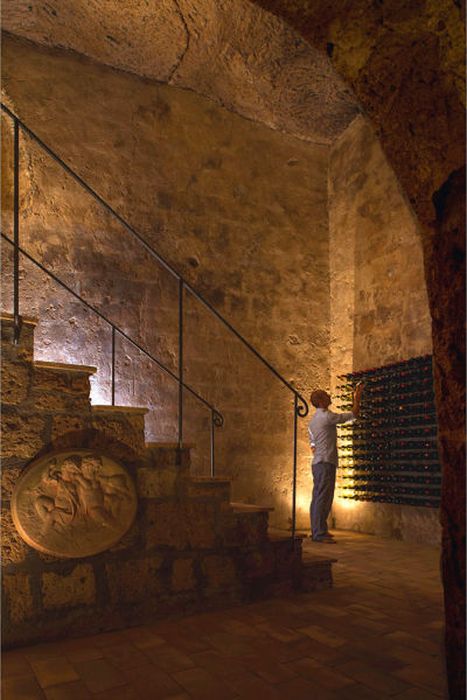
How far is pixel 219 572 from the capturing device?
3.24 meters

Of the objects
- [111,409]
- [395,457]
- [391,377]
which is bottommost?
[395,457]

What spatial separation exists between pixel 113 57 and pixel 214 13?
1195 millimetres

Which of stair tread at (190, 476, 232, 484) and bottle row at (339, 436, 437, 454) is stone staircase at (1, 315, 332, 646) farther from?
bottle row at (339, 436, 437, 454)

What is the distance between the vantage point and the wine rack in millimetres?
5309

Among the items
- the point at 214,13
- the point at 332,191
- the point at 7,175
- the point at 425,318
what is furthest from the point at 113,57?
the point at 425,318

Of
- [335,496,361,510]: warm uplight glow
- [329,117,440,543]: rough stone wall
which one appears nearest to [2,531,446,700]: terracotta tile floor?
[329,117,440,543]: rough stone wall

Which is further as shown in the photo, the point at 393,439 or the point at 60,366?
the point at 393,439

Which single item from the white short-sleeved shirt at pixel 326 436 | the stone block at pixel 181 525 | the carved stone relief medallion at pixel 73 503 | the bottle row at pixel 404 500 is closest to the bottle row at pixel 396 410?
the white short-sleeved shirt at pixel 326 436

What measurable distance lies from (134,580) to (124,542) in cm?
21

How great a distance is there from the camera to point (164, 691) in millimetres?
2104

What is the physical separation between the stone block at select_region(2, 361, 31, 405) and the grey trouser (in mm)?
3401

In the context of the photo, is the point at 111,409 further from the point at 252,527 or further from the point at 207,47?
the point at 207,47

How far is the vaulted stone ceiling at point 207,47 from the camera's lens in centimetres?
541

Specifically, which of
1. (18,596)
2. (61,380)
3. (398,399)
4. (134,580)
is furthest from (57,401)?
(398,399)
